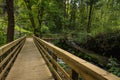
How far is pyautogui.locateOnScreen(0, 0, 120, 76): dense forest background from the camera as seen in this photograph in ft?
50.9

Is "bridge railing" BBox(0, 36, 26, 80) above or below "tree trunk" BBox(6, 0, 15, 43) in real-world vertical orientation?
A: below

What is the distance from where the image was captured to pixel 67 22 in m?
36.2

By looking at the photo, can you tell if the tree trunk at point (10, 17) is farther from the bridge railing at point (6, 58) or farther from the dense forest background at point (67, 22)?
the bridge railing at point (6, 58)

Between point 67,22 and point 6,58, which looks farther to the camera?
point 67,22

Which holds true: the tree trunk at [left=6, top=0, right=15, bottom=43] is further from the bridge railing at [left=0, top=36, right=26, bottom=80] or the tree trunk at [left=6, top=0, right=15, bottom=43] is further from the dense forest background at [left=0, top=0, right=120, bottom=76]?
the bridge railing at [left=0, top=36, right=26, bottom=80]

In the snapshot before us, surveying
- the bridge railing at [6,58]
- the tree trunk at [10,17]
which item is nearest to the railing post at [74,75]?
the bridge railing at [6,58]

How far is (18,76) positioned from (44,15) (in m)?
26.5

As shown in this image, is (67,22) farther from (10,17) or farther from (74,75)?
(74,75)

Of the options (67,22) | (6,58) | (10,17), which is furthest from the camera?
(67,22)

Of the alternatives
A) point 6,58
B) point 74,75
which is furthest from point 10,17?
point 74,75

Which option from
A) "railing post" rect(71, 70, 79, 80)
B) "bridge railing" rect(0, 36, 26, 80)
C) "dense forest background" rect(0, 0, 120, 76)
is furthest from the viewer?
"dense forest background" rect(0, 0, 120, 76)

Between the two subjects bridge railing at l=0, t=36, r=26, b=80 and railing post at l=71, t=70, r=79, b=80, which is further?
bridge railing at l=0, t=36, r=26, b=80

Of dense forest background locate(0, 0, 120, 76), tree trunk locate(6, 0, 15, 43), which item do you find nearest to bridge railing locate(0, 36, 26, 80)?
tree trunk locate(6, 0, 15, 43)

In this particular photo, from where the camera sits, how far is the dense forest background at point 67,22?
15.5 meters
